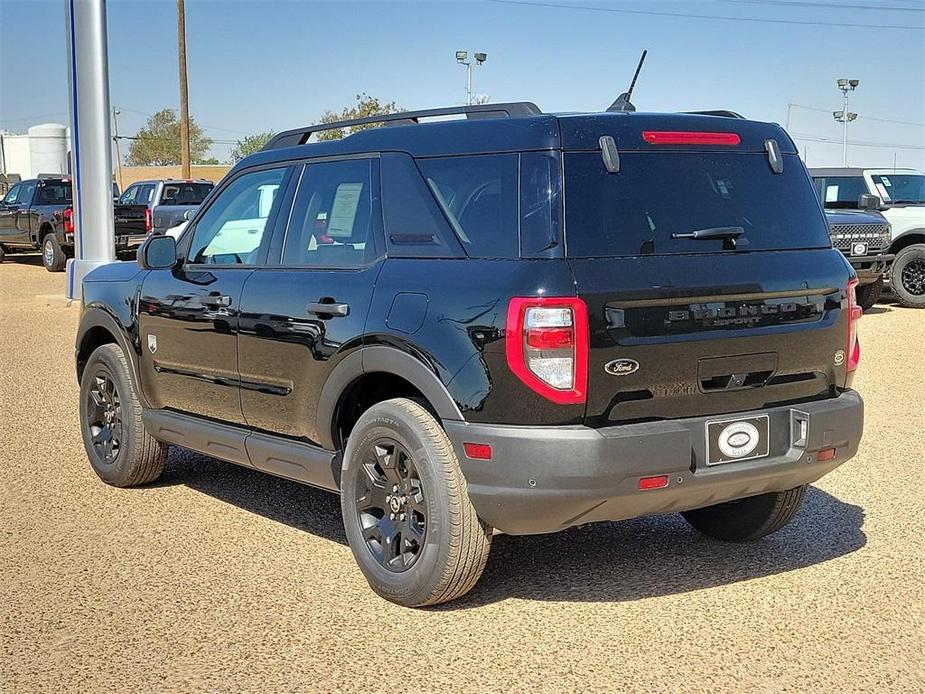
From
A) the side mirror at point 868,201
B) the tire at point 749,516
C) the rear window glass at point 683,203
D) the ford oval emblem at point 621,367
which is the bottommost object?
the tire at point 749,516

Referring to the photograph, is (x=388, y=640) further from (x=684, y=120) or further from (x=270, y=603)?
(x=684, y=120)

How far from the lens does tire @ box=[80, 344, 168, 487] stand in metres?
6.65

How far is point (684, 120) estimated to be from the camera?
15.8ft

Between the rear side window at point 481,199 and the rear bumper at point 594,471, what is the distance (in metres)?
0.69

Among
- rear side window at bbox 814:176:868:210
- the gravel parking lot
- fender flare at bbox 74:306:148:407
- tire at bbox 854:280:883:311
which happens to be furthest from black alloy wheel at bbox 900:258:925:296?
fender flare at bbox 74:306:148:407

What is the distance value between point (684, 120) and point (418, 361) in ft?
4.80

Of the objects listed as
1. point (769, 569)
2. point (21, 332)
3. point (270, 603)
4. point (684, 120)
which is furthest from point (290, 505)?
point (21, 332)

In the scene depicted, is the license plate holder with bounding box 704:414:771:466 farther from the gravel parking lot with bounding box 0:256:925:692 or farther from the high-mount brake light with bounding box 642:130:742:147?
the high-mount brake light with bounding box 642:130:742:147

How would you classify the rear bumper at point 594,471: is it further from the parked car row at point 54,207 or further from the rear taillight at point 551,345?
the parked car row at point 54,207

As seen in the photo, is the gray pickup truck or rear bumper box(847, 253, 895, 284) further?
the gray pickup truck

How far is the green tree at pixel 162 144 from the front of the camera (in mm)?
96562

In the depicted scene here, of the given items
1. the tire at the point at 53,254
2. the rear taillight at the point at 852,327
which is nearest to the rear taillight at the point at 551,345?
the rear taillight at the point at 852,327

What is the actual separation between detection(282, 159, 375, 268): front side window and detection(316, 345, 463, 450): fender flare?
0.48 metres

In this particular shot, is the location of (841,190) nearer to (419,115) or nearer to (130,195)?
(419,115)
